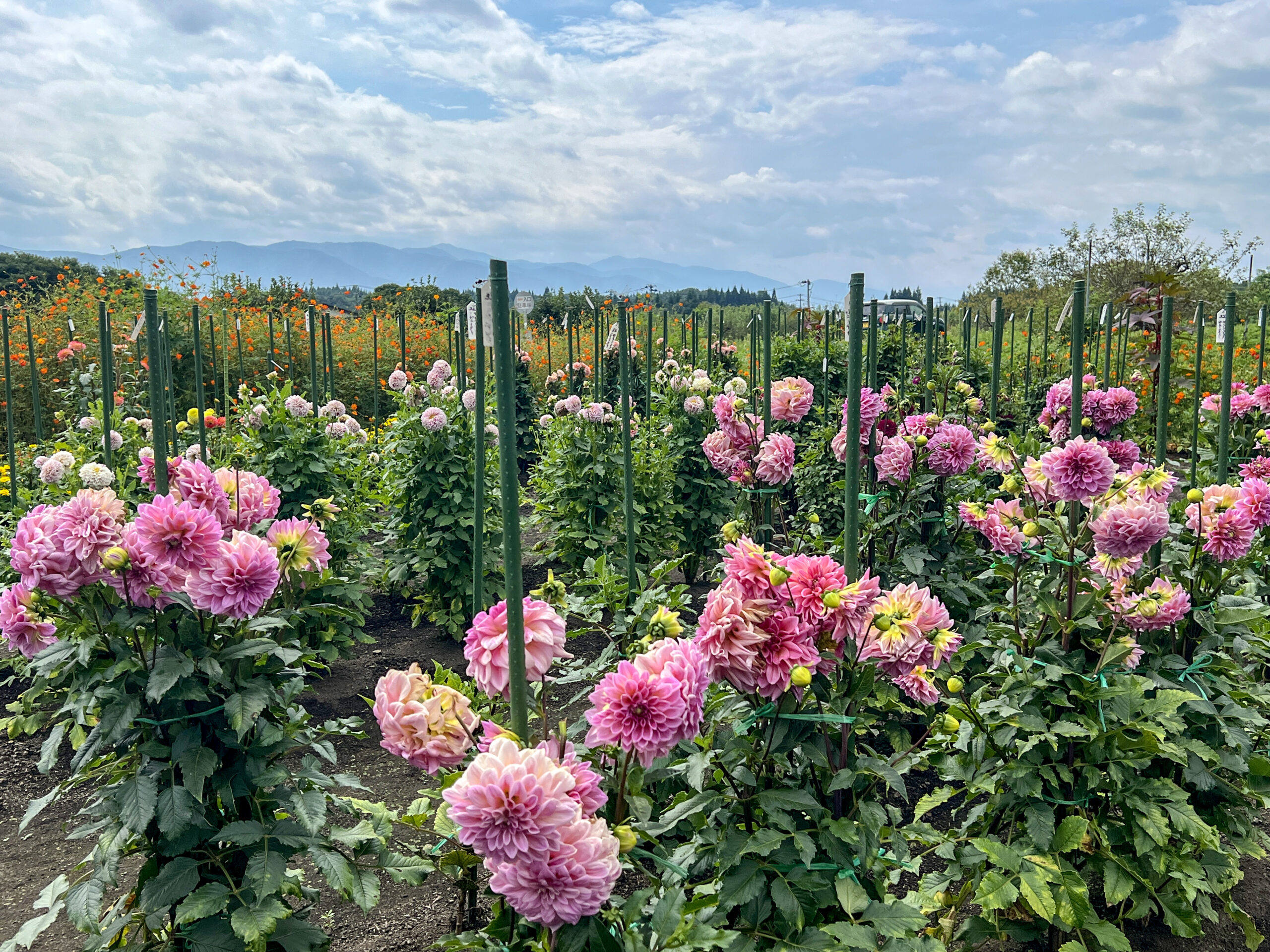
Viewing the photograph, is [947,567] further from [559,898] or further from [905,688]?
[559,898]

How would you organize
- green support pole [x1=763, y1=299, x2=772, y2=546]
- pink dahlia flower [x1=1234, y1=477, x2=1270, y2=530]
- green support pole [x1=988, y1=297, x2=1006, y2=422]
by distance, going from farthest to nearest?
green support pole [x1=988, y1=297, x2=1006, y2=422] < green support pole [x1=763, y1=299, x2=772, y2=546] < pink dahlia flower [x1=1234, y1=477, x2=1270, y2=530]

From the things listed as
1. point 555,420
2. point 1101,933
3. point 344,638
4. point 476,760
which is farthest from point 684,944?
point 555,420

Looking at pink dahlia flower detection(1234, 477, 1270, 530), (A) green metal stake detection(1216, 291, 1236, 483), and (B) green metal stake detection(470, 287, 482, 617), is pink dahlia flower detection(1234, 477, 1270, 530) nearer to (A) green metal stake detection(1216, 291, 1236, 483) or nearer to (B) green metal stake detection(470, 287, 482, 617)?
(A) green metal stake detection(1216, 291, 1236, 483)

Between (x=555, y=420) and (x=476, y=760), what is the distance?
4.11 m

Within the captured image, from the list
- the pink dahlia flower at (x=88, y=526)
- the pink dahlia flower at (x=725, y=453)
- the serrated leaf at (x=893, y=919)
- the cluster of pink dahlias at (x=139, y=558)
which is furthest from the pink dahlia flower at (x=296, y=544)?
the pink dahlia flower at (x=725, y=453)

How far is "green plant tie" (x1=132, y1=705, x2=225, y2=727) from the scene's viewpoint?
1.39 metres

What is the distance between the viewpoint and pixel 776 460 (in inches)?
86.3

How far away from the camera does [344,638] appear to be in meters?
3.53

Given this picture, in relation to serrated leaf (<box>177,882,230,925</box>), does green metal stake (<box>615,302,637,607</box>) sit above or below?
above

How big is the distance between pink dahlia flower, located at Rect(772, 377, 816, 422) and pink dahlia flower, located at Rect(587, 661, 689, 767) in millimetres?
1558

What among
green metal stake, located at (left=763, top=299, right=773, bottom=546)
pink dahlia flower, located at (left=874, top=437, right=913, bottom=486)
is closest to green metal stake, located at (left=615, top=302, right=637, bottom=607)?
green metal stake, located at (left=763, top=299, right=773, bottom=546)

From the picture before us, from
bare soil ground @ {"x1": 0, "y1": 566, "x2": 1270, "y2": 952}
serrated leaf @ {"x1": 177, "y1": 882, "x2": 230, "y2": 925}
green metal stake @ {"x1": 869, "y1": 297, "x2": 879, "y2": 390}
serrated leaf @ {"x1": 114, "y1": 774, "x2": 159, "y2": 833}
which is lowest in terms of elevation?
bare soil ground @ {"x1": 0, "y1": 566, "x2": 1270, "y2": 952}

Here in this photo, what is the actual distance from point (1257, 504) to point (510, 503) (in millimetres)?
1792

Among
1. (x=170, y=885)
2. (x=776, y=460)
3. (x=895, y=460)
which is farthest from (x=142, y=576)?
(x=895, y=460)
